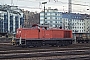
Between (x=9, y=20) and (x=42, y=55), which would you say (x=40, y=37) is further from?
(x=9, y=20)

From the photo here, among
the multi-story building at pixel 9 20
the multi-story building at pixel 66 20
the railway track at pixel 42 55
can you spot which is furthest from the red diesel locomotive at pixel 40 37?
the multi-story building at pixel 66 20

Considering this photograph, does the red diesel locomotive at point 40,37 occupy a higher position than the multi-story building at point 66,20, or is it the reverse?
the multi-story building at point 66,20

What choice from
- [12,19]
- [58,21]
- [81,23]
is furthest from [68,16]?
[12,19]

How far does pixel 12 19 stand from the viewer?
106 m

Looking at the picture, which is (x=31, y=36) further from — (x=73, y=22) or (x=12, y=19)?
(x=73, y=22)

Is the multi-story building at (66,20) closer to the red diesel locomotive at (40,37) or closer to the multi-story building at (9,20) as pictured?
the multi-story building at (9,20)

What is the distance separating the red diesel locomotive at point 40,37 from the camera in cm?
2995

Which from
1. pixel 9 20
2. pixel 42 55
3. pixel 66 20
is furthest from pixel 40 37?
pixel 66 20

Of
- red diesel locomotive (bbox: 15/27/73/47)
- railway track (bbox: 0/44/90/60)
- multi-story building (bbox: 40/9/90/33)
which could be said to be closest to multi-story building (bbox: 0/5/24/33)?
multi-story building (bbox: 40/9/90/33)

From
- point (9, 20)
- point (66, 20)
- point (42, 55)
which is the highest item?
point (66, 20)

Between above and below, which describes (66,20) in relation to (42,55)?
above

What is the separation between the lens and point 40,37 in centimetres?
3125

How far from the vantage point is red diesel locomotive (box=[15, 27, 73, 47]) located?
2995 cm

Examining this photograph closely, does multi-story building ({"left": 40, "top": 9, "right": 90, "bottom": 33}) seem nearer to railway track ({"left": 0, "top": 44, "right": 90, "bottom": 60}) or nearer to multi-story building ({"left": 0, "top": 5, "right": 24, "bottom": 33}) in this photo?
multi-story building ({"left": 0, "top": 5, "right": 24, "bottom": 33})
